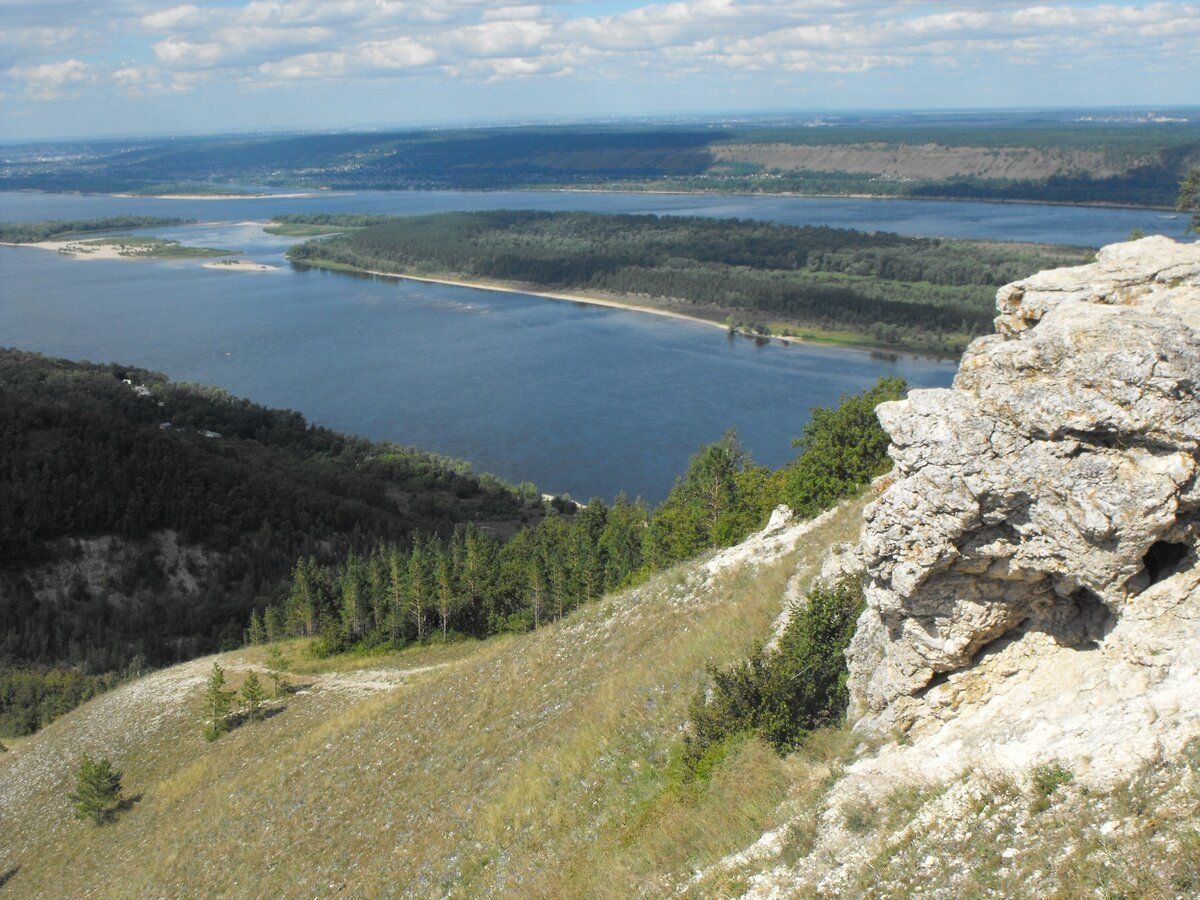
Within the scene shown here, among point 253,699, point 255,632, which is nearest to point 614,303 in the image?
point 255,632

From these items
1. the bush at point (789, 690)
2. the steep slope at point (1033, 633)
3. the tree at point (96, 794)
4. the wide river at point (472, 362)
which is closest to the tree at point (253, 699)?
the tree at point (96, 794)

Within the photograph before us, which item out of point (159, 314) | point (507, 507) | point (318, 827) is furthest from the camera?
point (159, 314)

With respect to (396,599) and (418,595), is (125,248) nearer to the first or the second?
(396,599)

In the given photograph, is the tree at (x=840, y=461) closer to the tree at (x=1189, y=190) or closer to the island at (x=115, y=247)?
the tree at (x=1189, y=190)

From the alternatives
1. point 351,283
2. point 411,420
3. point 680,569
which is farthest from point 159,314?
point 680,569

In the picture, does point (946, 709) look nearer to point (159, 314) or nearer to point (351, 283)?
point (159, 314)

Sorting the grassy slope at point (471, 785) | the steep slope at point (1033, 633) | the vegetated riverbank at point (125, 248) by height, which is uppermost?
the vegetated riverbank at point (125, 248)
